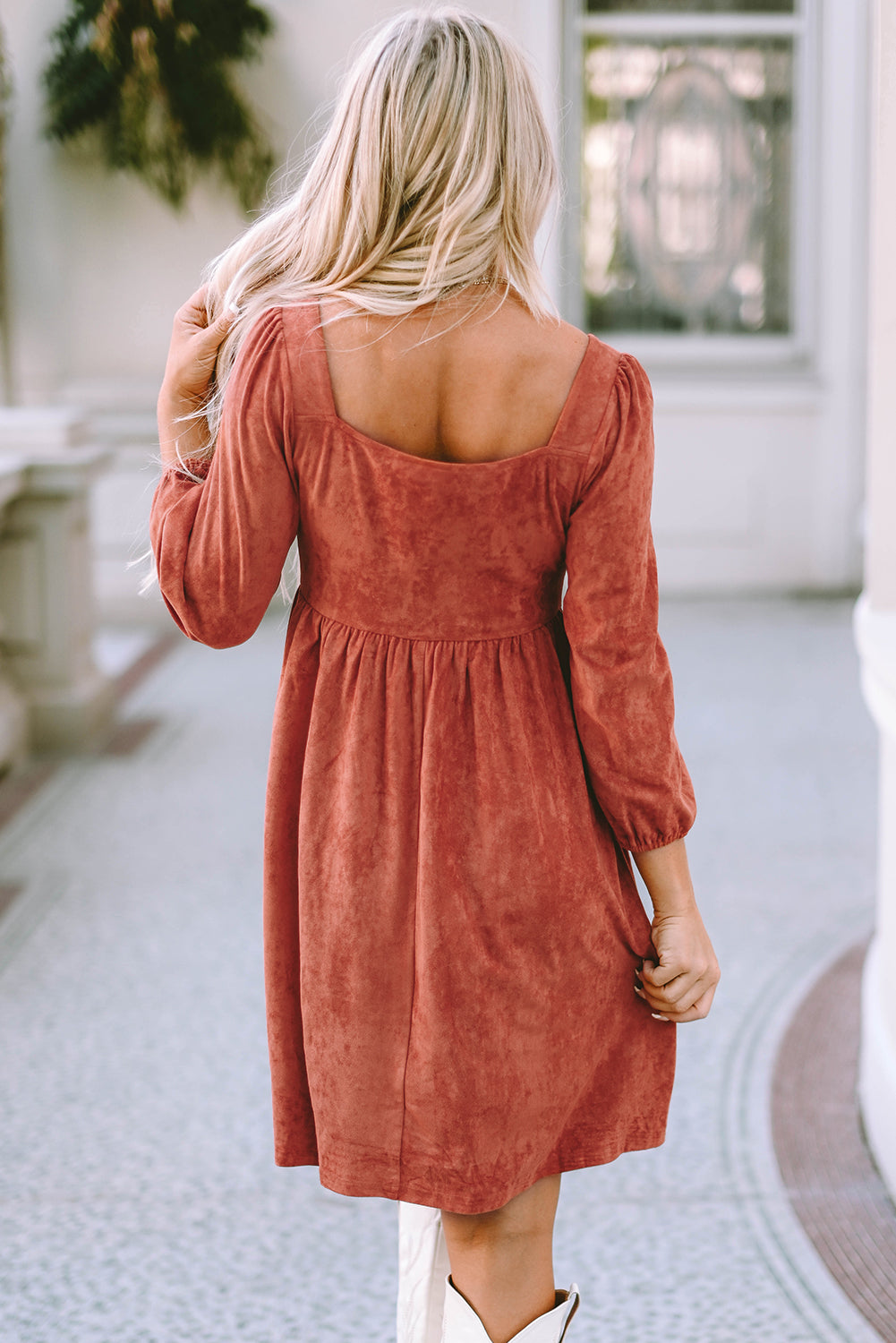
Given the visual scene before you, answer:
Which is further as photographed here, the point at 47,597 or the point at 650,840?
the point at 47,597

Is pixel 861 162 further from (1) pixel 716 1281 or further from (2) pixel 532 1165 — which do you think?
(2) pixel 532 1165

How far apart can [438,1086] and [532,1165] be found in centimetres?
13

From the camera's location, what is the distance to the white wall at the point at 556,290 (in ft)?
23.5

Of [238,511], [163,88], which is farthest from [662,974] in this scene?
[163,88]

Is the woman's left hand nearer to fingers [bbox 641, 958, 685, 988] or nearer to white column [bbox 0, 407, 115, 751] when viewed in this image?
fingers [bbox 641, 958, 685, 988]

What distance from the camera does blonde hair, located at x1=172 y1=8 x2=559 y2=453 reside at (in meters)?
1.13

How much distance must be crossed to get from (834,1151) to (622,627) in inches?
62.1

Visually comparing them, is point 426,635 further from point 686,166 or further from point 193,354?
point 686,166

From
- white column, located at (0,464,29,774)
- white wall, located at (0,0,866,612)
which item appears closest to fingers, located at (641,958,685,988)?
white column, located at (0,464,29,774)

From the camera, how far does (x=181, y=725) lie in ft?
17.3

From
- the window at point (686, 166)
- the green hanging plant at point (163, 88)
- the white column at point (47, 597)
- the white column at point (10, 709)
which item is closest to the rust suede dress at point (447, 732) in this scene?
the white column at point (10, 709)

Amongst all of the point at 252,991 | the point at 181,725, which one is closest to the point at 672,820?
the point at 252,991

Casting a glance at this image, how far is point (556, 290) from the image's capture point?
7.81m

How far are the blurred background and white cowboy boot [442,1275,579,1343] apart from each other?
2.30 ft
